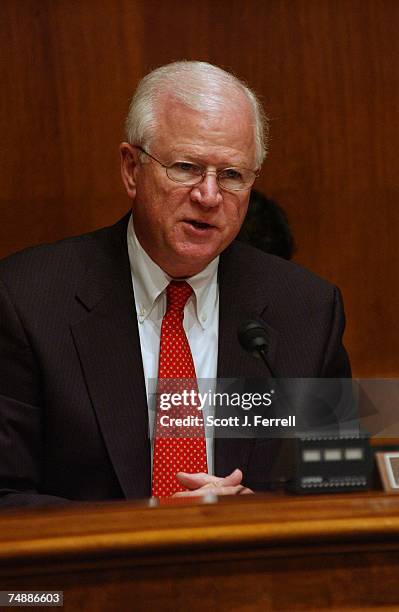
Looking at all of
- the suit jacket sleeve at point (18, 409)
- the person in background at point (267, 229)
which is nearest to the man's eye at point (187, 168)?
the suit jacket sleeve at point (18, 409)

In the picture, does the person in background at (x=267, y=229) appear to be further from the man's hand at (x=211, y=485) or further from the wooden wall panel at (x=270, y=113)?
the man's hand at (x=211, y=485)

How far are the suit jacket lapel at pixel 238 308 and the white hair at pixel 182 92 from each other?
0.24 metres

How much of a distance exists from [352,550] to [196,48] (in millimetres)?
2318

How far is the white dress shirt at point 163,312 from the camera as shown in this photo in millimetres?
2035

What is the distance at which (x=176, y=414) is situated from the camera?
5.22ft

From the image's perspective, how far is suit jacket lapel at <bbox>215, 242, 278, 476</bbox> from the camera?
202cm

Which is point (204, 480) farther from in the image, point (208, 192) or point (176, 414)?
point (208, 192)

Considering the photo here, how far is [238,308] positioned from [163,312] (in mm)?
163

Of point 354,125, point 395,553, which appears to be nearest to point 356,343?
point 354,125

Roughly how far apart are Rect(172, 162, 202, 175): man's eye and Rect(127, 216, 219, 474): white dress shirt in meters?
0.21

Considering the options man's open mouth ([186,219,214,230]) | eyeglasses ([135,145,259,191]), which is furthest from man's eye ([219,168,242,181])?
man's open mouth ([186,219,214,230])

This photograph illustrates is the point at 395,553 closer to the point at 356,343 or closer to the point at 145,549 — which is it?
the point at 145,549

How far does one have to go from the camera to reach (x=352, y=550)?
4.22 ft

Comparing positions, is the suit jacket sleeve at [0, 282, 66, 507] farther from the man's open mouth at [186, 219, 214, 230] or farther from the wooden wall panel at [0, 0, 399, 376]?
the wooden wall panel at [0, 0, 399, 376]
